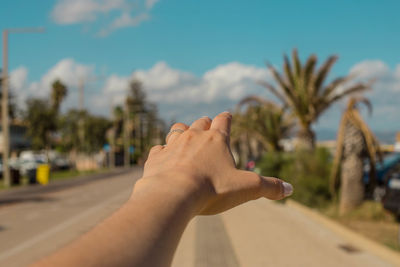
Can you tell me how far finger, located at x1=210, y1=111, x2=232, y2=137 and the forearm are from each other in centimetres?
27

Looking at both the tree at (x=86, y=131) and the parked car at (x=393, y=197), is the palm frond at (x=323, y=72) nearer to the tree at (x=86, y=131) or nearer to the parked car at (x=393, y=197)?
the parked car at (x=393, y=197)

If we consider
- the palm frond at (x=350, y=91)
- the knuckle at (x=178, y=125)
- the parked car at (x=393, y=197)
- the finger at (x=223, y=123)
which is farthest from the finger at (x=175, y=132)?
the palm frond at (x=350, y=91)

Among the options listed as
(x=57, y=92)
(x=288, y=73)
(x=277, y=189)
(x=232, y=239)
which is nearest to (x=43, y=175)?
(x=288, y=73)

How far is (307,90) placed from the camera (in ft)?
66.8

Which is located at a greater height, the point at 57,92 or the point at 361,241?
the point at 57,92

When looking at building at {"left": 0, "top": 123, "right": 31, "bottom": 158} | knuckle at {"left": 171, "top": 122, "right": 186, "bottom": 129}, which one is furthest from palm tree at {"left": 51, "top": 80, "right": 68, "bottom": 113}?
knuckle at {"left": 171, "top": 122, "right": 186, "bottom": 129}

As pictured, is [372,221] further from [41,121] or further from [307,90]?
[41,121]

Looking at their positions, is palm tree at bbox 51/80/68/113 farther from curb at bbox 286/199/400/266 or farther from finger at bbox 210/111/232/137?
finger at bbox 210/111/232/137

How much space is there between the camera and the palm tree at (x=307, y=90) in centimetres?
2020

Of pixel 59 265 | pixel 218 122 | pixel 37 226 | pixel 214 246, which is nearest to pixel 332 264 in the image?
pixel 214 246

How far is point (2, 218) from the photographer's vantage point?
52.4 ft

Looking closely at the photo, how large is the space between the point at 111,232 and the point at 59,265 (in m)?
0.11

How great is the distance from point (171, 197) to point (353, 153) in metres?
13.8

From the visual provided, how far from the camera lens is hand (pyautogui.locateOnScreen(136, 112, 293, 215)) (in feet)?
3.49
